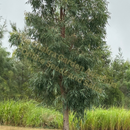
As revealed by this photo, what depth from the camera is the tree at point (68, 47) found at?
444 cm

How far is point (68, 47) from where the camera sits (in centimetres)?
486

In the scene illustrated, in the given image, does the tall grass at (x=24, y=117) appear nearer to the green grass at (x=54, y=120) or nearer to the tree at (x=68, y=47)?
the green grass at (x=54, y=120)

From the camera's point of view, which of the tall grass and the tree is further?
the tall grass

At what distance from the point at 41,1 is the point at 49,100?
3.28 meters

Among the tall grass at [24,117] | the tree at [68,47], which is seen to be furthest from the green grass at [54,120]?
the tree at [68,47]

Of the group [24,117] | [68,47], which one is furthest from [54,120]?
[68,47]

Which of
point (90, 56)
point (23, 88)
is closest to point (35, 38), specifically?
point (90, 56)

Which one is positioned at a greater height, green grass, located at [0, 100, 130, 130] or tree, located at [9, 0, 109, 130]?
tree, located at [9, 0, 109, 130]

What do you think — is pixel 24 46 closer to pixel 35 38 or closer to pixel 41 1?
pixel 35 38

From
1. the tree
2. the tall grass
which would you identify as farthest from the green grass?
the tree

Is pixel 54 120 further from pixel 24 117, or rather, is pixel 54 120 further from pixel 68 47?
pixel 68 47

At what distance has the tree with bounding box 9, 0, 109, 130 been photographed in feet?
14.6

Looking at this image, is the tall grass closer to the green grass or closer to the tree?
the green grass

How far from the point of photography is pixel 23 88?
1529 centimetres
